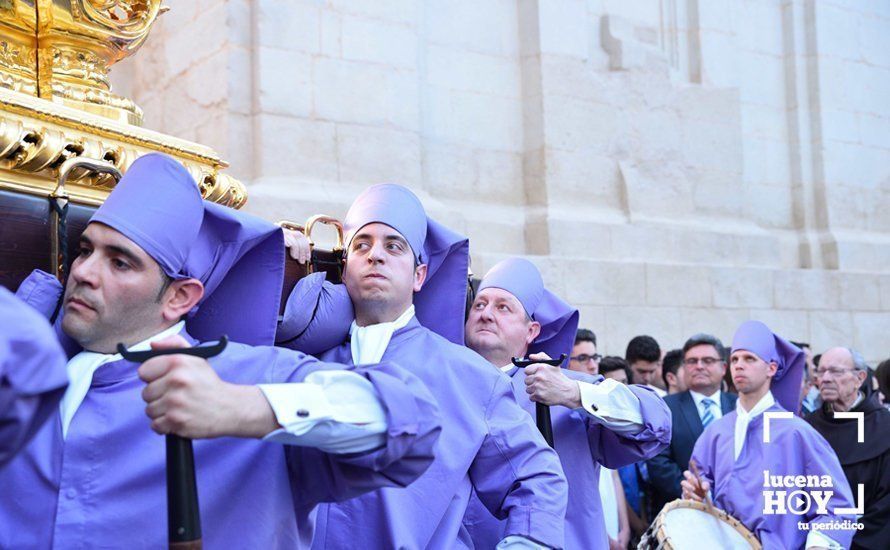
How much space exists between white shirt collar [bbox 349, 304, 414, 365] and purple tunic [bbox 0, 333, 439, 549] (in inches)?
40.9

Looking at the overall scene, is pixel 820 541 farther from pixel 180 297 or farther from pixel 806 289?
pixel 806 289

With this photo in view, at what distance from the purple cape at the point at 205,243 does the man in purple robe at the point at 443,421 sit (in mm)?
505

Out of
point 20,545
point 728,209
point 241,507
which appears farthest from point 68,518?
point 728,209

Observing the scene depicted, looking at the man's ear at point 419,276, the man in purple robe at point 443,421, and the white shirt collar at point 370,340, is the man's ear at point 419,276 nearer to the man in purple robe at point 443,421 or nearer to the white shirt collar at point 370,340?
the man in purple robe at point 443,421

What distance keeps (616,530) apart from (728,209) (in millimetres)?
4875

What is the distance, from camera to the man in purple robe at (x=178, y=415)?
2043 mm

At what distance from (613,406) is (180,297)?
7.04 feet

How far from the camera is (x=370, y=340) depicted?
3.48 m

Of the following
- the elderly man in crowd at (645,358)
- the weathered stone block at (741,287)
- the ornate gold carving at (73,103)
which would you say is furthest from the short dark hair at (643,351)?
the ornate gold carving at (73,103)

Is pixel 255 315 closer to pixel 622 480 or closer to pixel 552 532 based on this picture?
pixel 552 532

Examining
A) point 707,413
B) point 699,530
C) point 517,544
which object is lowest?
point 699,530

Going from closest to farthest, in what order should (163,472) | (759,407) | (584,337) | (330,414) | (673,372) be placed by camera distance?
1. (330,414)
2. (163,472)
3. (759,407)
4. (584,337)
5. (673,372)

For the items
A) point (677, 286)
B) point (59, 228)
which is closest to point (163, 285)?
point (59, 228)

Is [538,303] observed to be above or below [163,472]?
above
